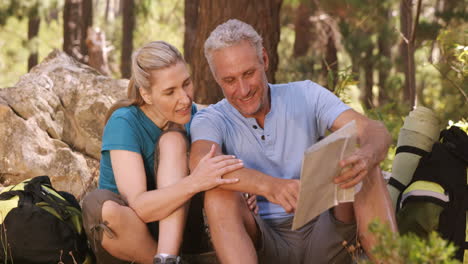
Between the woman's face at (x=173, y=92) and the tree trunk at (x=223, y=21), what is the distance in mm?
1904

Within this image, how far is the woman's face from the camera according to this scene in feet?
10.5

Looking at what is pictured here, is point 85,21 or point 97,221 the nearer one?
point 97,221

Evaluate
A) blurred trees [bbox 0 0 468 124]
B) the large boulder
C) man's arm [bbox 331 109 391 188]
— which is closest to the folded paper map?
man's arm [bbox 331 109 391 188]

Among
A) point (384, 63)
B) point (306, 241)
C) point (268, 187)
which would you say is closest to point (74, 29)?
point (384, 63)

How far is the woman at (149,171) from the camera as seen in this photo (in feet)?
9.86

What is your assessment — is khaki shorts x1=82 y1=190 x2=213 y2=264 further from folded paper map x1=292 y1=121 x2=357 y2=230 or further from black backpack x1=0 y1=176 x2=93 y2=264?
folded paper map x1=292 y1=121 x2=357 y2=230

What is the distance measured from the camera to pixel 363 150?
288cm

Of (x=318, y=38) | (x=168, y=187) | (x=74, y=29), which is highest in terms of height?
(x=168, y=187)

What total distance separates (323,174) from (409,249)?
768 mm

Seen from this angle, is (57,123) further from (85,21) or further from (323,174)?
(85,21)

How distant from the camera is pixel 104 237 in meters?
3.10

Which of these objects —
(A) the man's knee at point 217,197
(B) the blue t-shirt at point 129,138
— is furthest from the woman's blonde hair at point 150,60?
(A) the man's knee at point 217,197

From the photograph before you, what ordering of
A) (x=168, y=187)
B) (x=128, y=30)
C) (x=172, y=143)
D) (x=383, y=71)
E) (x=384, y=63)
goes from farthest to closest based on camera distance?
(x=128, y=30) < (x=383, y=71) < (x=384, y=63) < (x=172, y=143) < (x=168, y=187)

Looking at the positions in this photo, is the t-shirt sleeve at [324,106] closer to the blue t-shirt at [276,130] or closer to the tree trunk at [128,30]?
the blue t-shirt at [276,130]
